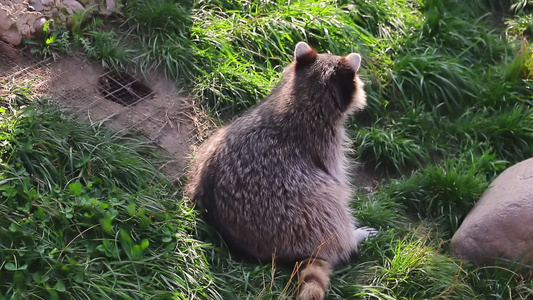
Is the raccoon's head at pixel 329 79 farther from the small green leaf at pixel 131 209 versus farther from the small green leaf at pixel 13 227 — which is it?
the small green leaf at pixel 13 227

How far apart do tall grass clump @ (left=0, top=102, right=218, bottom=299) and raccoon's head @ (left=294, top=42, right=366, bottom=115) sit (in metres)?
1.25

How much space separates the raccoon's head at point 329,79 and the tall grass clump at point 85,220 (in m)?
1.25

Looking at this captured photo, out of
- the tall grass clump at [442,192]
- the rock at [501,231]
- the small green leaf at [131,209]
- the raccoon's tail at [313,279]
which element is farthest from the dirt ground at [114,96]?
the rock at [501,231]

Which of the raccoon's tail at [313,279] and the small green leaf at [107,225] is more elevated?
the small green leaf at [107,225]

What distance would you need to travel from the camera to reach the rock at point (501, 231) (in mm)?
4703

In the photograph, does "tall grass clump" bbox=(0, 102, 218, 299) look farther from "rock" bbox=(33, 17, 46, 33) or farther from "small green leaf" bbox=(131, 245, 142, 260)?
"rock" bbox=(33, 17, 46, 33)

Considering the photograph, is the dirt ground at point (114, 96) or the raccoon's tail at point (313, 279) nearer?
the raccoon's tail at point (313, 279)

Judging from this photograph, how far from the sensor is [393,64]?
6.28 meters

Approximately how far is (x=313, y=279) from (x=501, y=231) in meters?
1.55

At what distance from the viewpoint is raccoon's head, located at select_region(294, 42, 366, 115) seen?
477cm

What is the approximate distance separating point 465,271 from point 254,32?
9.36 ft

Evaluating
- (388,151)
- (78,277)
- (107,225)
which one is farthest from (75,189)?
(388,151)

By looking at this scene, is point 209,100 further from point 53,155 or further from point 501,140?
point 501,140

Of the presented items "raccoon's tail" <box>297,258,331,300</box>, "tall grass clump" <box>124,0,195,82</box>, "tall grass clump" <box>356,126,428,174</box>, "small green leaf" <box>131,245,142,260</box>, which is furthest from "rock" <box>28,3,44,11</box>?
"raccoon's tail" <box>297,258,331,300</box>
